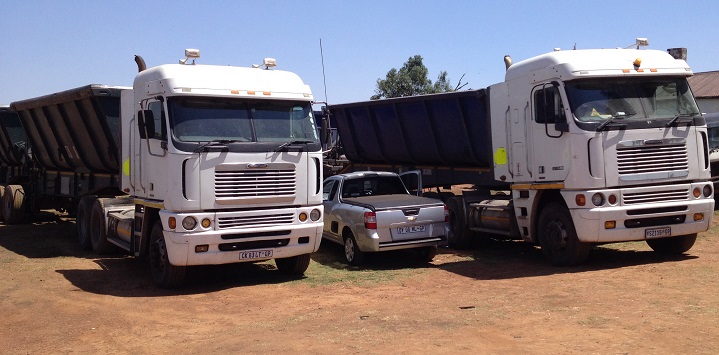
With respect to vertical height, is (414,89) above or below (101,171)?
above

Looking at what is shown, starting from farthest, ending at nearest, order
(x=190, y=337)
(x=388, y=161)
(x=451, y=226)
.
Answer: (x=388, y=161) → (x=451, y=226) → (x=190, y=337)

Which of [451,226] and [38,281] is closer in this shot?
[38,281]

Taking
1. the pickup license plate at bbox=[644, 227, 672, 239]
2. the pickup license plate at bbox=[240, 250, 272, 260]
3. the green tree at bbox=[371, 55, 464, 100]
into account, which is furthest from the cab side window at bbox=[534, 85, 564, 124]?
the green tree at bbox=[371, 55, 464, 100]

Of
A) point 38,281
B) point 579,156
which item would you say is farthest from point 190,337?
point 579,156

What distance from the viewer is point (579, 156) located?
11.5 metres

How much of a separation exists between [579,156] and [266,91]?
4764 mm

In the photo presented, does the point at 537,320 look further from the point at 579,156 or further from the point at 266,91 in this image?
the point at 266,91

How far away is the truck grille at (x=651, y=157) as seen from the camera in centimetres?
1151

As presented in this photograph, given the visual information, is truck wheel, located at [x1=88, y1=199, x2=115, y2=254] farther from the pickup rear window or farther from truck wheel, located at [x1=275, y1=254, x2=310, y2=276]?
the pickup rear window

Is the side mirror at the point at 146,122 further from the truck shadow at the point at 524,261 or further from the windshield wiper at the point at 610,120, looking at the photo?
the windshield wiper at the point at 610,120

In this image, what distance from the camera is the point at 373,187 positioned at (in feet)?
46.4

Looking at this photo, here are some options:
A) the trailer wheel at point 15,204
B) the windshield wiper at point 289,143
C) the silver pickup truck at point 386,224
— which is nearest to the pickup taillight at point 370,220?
the silver pickup truck at point 386,224

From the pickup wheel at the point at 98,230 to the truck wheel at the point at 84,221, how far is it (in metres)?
0.15

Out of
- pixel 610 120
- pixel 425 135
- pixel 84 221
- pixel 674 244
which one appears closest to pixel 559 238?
pixel 610 120
